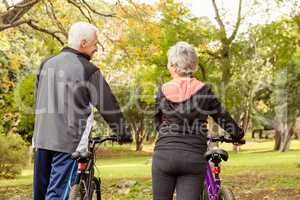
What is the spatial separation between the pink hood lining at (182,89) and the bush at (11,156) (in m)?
17.7

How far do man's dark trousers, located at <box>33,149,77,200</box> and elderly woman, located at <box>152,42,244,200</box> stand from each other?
0.82 m

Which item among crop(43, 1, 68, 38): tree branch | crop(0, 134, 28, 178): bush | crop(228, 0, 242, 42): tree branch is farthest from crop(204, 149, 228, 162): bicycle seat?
crop(228, 0, 242, 42): tree branch

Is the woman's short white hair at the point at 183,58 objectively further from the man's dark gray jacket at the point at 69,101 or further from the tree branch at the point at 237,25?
the tree branch at the point at 237,25

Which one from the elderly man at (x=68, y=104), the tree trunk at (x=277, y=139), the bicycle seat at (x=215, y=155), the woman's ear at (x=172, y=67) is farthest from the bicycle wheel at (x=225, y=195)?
the tree trunk at (x=277, y=139)

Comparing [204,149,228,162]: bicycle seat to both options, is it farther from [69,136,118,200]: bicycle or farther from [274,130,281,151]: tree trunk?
[274,130,281,151]: tree trunk

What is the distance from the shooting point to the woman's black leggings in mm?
4414

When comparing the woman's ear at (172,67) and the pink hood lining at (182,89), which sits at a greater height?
the woman's ear at (172,67)

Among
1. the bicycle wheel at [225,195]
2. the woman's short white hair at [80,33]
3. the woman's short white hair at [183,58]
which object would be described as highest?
the woman's short white hair at [80,33]

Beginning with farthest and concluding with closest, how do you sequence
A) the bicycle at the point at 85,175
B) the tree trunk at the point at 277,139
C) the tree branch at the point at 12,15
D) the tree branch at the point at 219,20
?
the tree trunk at the point at 277,139 → the tree branch at the point at 219,20 → the tree branch at the point at 12,15 → the bicycle at the point at 85,175

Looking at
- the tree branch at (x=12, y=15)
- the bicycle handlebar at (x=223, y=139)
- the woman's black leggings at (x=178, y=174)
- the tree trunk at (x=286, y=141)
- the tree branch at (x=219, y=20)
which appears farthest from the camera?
the tree trunk at (x=286, y=141)

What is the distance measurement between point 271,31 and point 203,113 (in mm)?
26580

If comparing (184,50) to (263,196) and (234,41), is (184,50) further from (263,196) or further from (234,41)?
(234,41)

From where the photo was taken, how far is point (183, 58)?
4.46 m

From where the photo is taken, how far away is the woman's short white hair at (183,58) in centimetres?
446
